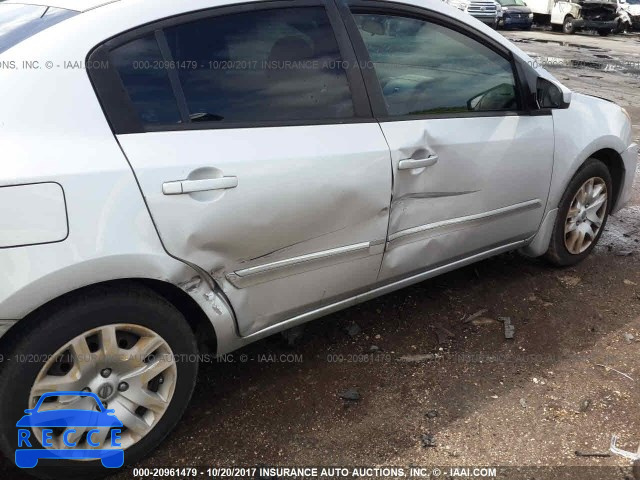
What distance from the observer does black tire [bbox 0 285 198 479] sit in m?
1.96

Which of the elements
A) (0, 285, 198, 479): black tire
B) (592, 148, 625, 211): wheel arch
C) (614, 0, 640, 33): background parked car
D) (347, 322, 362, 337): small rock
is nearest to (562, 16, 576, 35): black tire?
(614, 0, 640, 33): background parked car

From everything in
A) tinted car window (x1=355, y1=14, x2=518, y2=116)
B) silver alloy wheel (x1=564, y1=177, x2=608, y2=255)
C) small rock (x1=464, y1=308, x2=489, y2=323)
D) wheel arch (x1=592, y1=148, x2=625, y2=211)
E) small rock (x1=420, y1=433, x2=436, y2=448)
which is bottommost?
small rock (x1=464, y1=308, x2=489, y2=323)

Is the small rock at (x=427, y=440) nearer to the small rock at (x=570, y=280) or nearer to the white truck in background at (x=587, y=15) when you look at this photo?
the small rock at (x=570, y=280)

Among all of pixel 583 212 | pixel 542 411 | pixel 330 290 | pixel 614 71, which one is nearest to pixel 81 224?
pixel 330 290

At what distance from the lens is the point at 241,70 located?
240cm

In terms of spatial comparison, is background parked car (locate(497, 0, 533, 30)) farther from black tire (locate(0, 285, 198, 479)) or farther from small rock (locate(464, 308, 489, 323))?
black tire (locate(0, 285, 198, 479))

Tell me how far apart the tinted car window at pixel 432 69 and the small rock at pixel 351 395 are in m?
1.24

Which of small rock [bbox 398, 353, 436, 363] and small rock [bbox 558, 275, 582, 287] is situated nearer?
small rock [bbox 398, 353, 436, 363]

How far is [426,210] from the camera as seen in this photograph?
9.37 feet

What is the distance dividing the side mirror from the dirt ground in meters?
1.09

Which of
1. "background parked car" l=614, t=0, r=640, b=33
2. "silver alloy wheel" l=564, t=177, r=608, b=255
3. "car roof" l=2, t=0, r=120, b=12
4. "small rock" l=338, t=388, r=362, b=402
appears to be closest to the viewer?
"car roof" l=2, t=0, r=120, b=12

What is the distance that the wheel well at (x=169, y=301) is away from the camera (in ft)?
6.42

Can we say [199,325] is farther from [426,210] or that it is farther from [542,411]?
[542,411]

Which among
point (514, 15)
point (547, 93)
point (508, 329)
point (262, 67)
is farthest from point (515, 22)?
point (262, 67)
